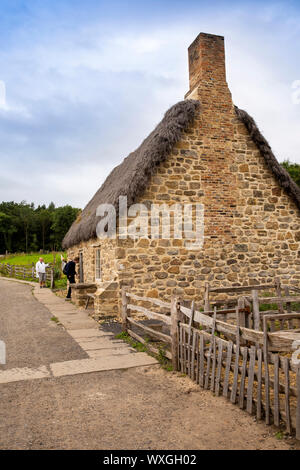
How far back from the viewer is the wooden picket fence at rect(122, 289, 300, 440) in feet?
12.5

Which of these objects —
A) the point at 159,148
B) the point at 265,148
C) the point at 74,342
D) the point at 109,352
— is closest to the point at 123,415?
the point at 109,352

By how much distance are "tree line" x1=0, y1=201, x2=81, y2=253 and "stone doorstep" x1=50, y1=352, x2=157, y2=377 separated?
6209cm

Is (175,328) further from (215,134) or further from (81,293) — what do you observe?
(81,293)

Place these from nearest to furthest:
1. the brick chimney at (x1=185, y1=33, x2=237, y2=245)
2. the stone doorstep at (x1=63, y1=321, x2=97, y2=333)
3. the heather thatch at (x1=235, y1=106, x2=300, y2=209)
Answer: the stone doorstep at (x1=63, y1=321, x2=97, y2=333) → the brick chimney at (x1=185, y1=33, x2=237, y2=245) → the heather thatch at (x1=235, y1=106, x2=300, y2=209)

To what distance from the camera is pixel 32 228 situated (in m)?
74.2

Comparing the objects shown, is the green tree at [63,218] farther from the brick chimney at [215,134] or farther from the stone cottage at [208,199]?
the brick chimney at [215,134]

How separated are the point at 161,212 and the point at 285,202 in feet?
14.8

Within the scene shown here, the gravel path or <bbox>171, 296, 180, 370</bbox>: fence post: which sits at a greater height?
<bbox>171, 296, 180, 370</bbox>: fence post

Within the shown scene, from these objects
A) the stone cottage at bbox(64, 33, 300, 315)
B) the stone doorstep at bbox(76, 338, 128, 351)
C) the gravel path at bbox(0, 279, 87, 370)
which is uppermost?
the stone cottage at bbox(64, 33, 300, 315)

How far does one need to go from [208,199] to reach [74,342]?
5.92 meters

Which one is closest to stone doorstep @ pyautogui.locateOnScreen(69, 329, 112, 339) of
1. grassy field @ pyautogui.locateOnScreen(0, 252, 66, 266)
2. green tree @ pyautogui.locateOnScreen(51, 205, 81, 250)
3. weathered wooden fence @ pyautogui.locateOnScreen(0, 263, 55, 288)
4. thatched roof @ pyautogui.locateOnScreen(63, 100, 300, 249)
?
thatched roof @ pyautogui.locateOnScreen(63, 100, 300, 249)

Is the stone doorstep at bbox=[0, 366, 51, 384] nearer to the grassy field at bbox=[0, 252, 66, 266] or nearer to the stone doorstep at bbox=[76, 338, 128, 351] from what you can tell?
the stone doorstep at bbox=[76, 338, 128, 351]

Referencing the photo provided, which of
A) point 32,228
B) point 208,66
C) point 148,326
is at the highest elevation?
point 208,66

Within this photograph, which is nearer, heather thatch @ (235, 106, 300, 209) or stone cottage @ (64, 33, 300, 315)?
stone cottage @ (64, 33, 300, 315)
